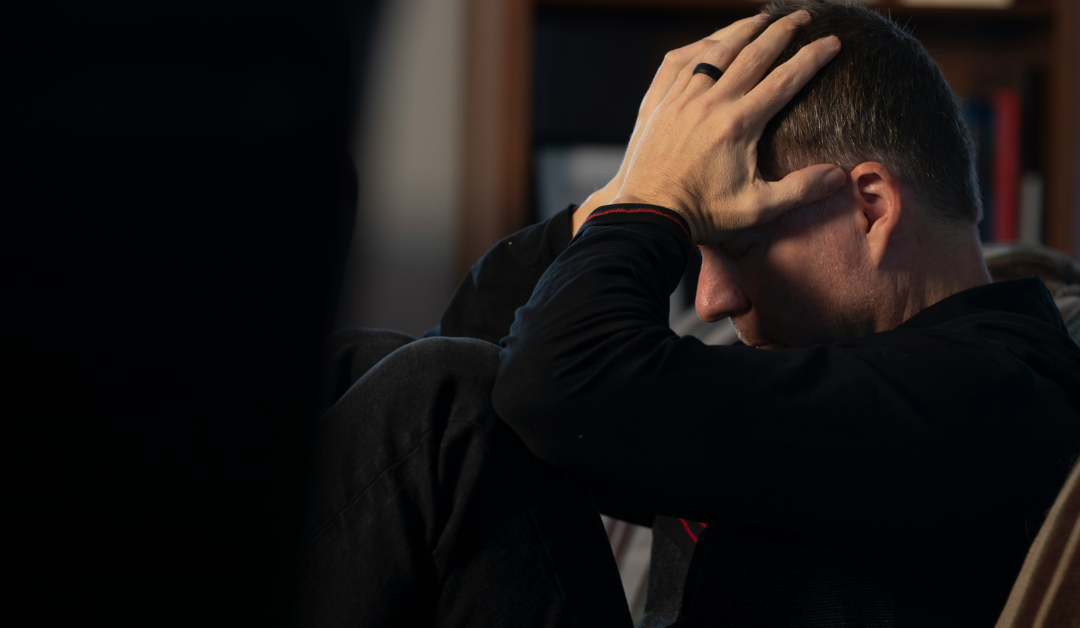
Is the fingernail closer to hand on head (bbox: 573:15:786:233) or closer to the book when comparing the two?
hand on head (bbox: 573:15:786:233)

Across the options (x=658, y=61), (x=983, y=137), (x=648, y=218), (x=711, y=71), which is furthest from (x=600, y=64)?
(x=648, y=218)

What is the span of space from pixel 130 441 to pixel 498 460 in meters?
0.50

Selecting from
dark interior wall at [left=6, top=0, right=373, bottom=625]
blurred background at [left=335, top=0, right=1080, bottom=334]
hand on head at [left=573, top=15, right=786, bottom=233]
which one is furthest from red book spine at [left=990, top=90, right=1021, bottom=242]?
dark interior wall at [left=6, top=0, right=373, bottom=625]

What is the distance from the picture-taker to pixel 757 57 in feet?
2.34

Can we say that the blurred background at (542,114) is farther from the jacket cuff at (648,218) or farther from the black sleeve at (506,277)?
the jacket cuff at (648,218)

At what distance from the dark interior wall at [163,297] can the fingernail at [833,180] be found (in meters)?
0.51

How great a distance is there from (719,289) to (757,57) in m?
0.22

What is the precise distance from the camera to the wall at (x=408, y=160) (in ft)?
6.91

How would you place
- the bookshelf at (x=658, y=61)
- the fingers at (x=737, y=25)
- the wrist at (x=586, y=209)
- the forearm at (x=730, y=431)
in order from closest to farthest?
the forearm at (x=730, y=431) → the fingers at (x=737, y=25) → the wrist at (x=586, y=209) → the bookshelf at (x=658, y=61)

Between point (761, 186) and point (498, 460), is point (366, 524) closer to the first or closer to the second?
point (498, 460)

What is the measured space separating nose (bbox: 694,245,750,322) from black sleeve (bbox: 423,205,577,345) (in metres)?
0.19

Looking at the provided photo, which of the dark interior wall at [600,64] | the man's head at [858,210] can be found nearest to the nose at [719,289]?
the man's head at [858,210]

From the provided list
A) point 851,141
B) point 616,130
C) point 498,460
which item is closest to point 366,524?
point 498,460

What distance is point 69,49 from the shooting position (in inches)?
56.6
